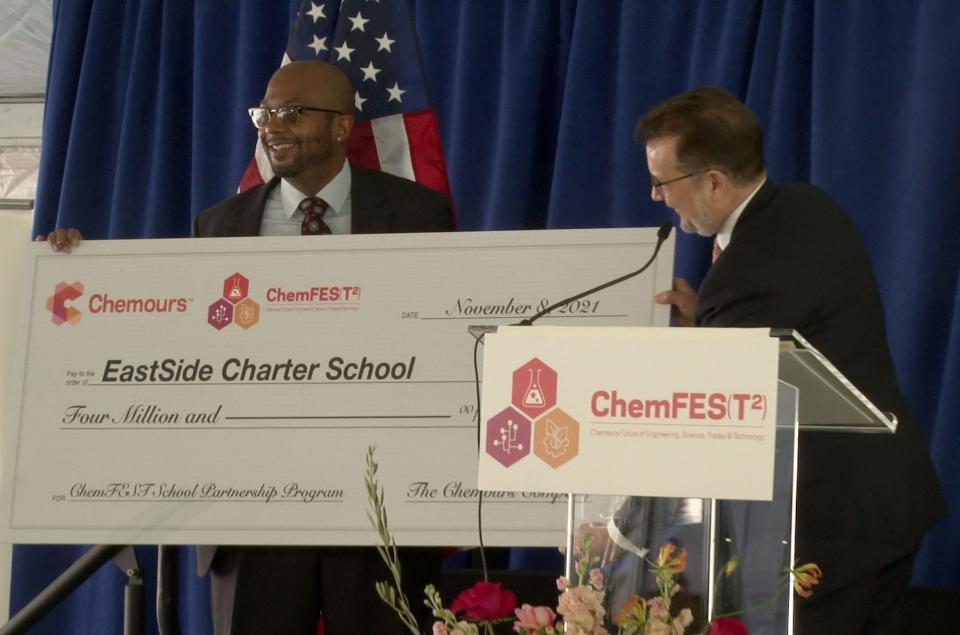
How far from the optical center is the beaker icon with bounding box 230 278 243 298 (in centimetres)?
293

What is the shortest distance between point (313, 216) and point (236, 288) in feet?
1.00

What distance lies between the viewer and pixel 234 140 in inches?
168

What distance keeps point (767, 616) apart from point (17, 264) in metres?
2.42

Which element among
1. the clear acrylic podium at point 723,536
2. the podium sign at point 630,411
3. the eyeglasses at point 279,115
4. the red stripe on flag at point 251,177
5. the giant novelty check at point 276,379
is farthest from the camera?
the red stripe on flag at point 251,177

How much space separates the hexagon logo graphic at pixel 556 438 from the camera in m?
1.62

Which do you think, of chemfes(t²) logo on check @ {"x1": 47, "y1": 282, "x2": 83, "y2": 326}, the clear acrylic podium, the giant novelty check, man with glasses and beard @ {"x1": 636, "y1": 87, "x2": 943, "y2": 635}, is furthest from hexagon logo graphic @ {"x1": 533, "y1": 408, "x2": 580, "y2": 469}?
chemfes(t²) logo on check @ {"x1": 47, "y1": 282, "x2": 83, "y2": 326}

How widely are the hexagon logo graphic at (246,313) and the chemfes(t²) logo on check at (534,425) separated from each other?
1389 mm

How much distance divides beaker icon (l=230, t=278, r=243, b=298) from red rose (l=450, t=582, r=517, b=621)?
1653mm

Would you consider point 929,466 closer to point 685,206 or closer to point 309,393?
point 685,206

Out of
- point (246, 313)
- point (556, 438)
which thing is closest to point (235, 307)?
point (246, 313)

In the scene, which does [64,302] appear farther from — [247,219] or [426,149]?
[426,149]

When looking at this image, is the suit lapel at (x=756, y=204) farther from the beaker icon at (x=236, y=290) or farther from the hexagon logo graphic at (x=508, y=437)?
the beaker icon at (x=236, y=290)

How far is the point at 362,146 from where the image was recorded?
3.80 meters

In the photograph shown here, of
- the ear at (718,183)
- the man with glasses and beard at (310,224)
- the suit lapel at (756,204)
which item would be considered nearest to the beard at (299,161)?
the man with glasses and beard at (310,224)
